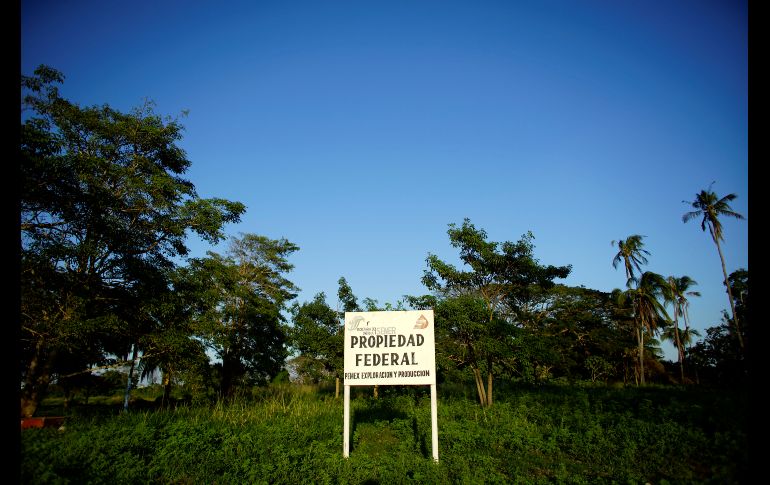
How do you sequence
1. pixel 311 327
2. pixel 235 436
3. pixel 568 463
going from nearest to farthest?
pixel 568 463
pixel 235 436
pixel 311 327

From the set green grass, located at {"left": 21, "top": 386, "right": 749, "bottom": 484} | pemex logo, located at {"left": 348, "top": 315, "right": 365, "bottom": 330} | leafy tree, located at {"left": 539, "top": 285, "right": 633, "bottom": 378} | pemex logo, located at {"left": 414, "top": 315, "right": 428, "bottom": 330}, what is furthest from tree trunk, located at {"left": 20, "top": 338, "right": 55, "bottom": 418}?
leafy tree, located at {"left": 539, "top": 285, "right": 633, "bottom": 378}

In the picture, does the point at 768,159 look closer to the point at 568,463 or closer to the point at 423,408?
the point at 568,463

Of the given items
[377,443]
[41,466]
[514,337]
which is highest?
[514,337]

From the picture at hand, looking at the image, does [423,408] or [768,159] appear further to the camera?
[423,408]

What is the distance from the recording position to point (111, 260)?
13906 mm

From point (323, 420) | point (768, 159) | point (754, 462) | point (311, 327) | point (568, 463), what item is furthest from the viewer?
point (311, 327)

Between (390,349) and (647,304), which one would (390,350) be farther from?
(647,304)

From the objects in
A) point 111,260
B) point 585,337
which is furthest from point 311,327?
point 585,337

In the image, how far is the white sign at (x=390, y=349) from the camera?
10.2 metres

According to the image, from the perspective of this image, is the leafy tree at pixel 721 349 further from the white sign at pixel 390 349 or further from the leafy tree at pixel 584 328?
the white sign at pixel 390 349

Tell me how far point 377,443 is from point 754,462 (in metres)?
9.28

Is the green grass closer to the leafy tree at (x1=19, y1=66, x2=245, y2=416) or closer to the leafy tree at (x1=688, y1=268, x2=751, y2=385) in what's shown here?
the leafy tree at (x1=19, y1=66, x2=245, y2=416)

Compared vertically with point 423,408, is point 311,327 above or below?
above

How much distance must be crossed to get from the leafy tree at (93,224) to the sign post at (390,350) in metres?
8.52
